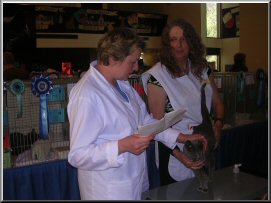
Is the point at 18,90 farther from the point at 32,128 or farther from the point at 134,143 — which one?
the point at 134,143

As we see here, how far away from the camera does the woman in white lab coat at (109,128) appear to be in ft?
3.68

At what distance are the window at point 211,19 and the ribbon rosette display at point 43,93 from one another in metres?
6.80

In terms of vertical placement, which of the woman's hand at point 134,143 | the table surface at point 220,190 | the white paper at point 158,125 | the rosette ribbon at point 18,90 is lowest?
the table surface at point 220,190

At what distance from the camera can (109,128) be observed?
1187 millimetres

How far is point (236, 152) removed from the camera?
9.03 ft

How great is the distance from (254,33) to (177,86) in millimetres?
3737

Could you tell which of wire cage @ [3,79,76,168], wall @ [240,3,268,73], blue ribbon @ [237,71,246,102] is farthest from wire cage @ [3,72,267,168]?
wall @ [240,3,268,73]

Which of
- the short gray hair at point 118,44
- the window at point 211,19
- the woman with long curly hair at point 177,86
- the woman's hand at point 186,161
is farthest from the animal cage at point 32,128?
the window at point 211,19

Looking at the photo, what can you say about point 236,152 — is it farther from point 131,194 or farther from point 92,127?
point 92,127

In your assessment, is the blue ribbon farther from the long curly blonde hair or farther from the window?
the window

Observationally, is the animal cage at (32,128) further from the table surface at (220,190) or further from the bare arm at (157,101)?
the table surface at (220,190)

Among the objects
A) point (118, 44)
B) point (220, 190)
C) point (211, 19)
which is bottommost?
point (220, 190)

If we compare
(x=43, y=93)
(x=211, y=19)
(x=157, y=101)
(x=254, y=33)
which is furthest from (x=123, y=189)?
(x=211, y=19)

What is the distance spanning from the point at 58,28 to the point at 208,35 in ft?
11.6
